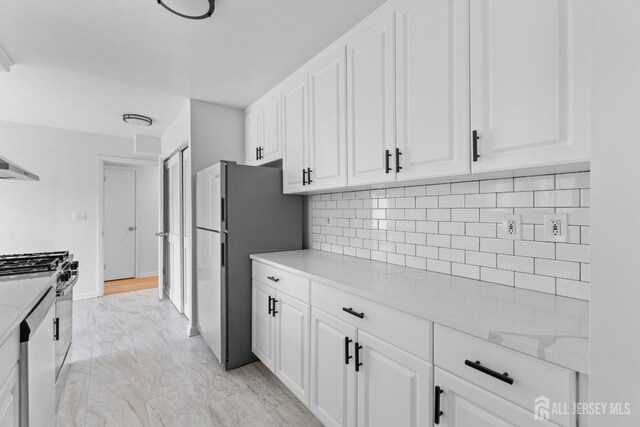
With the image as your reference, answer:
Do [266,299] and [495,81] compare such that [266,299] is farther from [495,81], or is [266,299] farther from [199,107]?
[199,107]

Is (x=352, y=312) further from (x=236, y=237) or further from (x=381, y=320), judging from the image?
(x=236, y=237)

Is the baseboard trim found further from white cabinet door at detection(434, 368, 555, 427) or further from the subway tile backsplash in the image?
white cabinet door at detection(434, 368, 555, 427)

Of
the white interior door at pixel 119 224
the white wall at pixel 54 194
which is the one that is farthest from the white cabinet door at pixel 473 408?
the white interior door at pixel 119 224

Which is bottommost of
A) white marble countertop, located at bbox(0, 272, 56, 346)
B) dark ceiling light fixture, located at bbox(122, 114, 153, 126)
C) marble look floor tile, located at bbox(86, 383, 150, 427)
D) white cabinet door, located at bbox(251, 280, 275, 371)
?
marble look floor tile, located at bbox(86, 383, 150, 427)

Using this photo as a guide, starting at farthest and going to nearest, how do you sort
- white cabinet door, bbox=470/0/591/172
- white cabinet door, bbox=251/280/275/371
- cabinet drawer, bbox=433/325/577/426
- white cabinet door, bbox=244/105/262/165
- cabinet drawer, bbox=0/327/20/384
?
white cabinet door, bbox=244/105/262/165
white cabinet door, bbox=251/280/275/371
white cabinet door, bbox=470/0/591/172
cabinet drawer, bbox=0/327/20/384
cabinet drawer, bbox=433/325/577/426

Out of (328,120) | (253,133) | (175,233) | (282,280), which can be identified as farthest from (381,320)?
(175,233)

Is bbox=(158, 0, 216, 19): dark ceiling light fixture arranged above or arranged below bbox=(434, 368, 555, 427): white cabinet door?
above

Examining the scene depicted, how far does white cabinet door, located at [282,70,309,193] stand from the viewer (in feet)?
7.99

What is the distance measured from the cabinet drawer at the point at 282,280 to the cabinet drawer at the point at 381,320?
148 millimetres

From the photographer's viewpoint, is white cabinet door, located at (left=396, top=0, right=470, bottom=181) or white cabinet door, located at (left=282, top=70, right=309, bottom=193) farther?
white cabinet door, located at (left=282, top=70, right=309, bottom=193)

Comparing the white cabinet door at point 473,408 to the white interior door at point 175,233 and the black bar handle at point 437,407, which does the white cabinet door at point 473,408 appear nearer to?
the black bar handle at point 437,407

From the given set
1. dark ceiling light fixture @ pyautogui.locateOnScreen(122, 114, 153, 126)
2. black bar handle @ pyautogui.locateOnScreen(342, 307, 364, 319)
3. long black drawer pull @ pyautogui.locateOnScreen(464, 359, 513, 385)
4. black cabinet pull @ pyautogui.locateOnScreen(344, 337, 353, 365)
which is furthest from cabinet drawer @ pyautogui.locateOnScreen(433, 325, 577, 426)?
dark ceiling light fixture @ pyautogui.locateOnScreen(122, 114, 153, 126)

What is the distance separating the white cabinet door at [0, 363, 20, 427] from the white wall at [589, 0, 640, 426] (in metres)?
1.51

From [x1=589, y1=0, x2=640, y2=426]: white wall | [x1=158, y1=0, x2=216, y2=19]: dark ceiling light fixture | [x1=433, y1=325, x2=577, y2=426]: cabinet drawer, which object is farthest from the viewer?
[x1=158, y1=0, x2=216, y2=19]: dark ceiling light fixture
